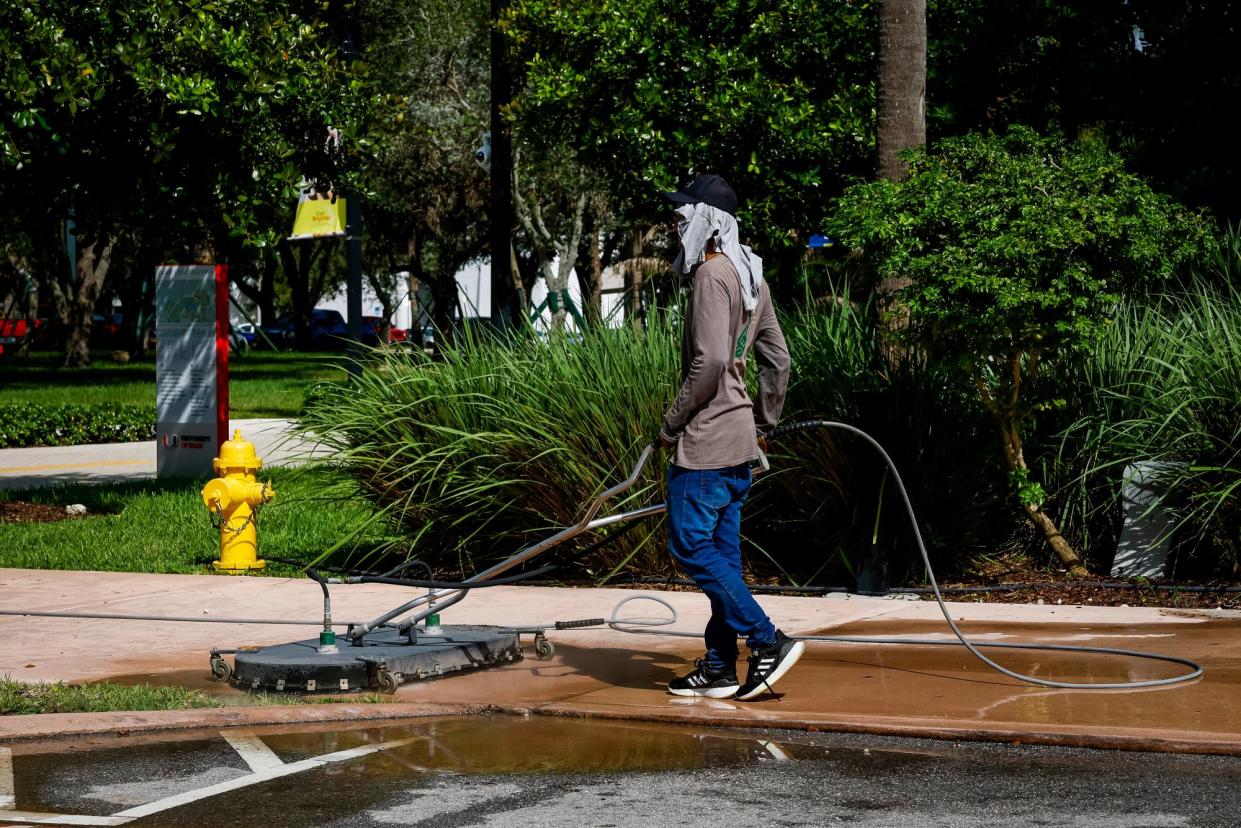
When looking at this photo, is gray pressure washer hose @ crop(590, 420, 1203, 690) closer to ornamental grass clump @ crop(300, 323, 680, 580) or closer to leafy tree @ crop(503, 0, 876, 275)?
ornamental grass clump @ crop(300, 323, 680, 580)

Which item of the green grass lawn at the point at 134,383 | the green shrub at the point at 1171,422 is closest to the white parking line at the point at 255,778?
the green shrub at the point at 1171,422

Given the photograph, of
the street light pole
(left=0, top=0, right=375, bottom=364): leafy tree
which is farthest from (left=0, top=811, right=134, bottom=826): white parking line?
the street light pole

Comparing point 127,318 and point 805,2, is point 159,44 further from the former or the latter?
point 127,318

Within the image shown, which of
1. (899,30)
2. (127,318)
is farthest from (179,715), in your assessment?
(127,318)

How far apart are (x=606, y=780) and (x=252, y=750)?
53.9 inches

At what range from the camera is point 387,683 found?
21.7 feet

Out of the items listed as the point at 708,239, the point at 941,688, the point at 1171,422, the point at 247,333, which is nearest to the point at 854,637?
the point at 941,688

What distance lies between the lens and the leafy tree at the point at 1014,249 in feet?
28.0

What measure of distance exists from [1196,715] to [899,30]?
5.94 m

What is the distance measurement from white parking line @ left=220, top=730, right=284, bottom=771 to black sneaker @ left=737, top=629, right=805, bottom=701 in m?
1.84

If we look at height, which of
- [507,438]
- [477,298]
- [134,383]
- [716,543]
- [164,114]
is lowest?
[716,543]

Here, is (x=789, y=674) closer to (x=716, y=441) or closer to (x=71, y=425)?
(x=716, y=441)

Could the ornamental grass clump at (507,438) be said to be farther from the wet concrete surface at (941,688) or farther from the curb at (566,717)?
the curb at (566,717)

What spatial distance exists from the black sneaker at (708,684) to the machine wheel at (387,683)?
1126 mm
